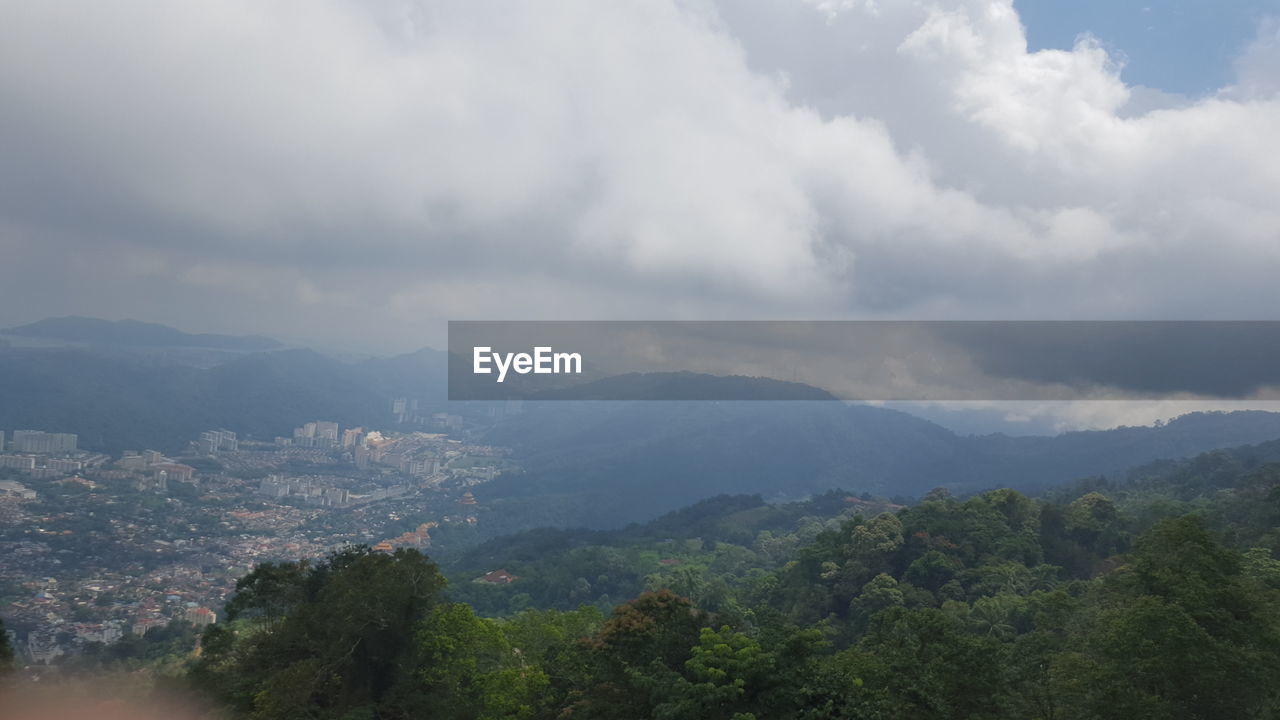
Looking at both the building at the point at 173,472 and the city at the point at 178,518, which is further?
the building at the point at 173,472

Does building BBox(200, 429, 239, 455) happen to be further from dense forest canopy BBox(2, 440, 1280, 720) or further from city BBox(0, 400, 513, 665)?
dense forest canopy BBox(2, 440, 1280, 720)

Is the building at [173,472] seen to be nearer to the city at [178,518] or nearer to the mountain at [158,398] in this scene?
the city at [178,518]

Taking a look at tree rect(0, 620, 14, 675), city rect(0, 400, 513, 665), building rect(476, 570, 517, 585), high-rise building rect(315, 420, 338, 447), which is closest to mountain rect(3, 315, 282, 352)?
high-rise building rect(315, 420, 338, 447)

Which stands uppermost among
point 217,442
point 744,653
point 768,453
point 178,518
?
point 744,653

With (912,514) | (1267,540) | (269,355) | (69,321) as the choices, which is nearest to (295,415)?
(269,355)

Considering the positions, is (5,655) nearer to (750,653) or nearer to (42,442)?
(750,653)

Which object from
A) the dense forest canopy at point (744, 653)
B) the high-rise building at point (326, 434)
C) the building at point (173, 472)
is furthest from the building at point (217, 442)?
the dense forest canopy at point (744, 653)

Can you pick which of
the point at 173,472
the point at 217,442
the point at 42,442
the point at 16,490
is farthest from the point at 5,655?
the point at 217,442

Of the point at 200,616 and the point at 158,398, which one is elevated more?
the point at 158,398

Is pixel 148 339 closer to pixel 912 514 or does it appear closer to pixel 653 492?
pixel 653 492
